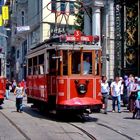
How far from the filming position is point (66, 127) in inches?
694

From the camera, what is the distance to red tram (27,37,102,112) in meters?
19.5

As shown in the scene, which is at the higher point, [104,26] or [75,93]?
[104,26]

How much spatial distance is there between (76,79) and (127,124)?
8.34ft

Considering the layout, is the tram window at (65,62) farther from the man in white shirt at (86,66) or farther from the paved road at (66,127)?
the paved road at (66,127)

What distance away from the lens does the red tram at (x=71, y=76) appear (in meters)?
19.5

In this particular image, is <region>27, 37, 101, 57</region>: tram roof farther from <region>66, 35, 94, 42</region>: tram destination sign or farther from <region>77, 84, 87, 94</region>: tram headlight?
<region>77, 84, 87, 94</region>: tram headlight

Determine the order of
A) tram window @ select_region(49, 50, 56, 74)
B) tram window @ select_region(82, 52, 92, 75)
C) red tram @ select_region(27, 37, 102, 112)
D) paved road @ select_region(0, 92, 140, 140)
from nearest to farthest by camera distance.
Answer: paved road @ select_region(0, 92, 140, 140)
red tram @ select_region(27, 37, 102, 112)
tram window @ select_region(82, 52, 92, 75)
tram window @ select_region(49, 50, 56, 74)

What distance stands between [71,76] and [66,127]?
2592 millimetres

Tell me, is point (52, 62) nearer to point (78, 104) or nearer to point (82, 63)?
point (82, 63)

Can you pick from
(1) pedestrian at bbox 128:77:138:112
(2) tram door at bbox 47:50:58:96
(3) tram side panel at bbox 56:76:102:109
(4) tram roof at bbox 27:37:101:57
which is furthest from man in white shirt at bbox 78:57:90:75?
(1) pedestrian at bbox 128:77:138:112

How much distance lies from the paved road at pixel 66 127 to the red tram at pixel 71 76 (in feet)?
2.43

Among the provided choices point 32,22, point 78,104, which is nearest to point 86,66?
point 78,104

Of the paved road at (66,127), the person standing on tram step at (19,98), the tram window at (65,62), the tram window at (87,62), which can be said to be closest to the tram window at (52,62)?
the tram window at (65,62)

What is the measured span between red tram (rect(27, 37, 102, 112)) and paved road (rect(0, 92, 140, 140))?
0.74 metres
